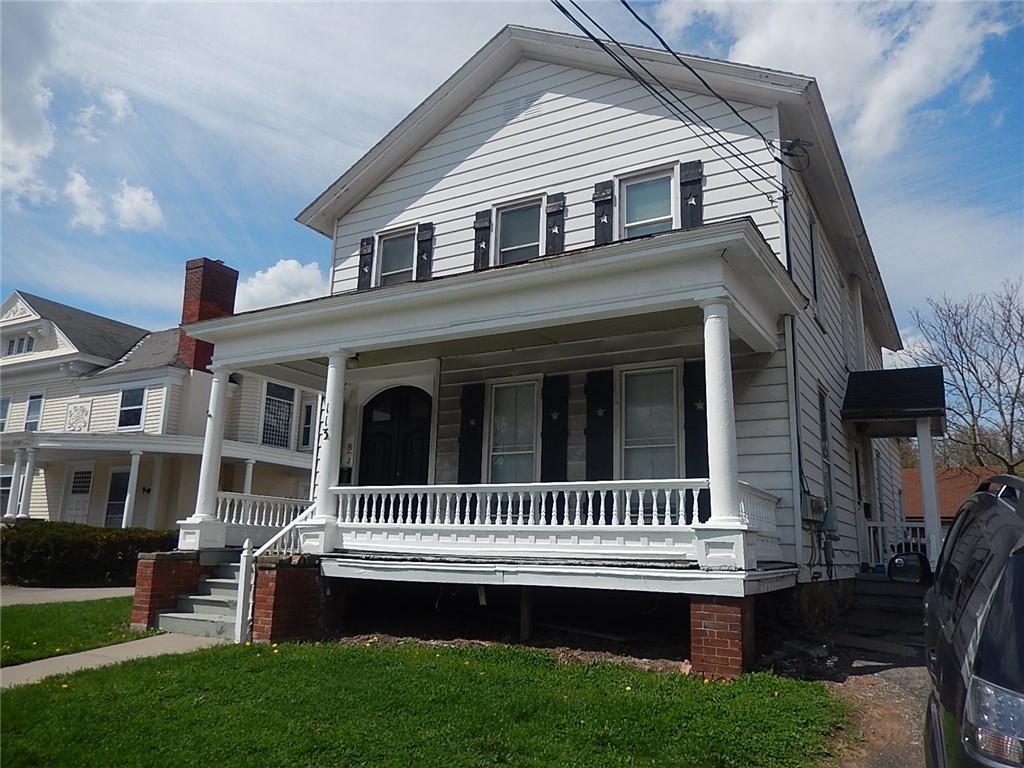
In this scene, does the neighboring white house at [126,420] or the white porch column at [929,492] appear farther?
the neighboring white house at [126,420]

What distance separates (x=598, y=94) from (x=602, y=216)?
6.73 feet

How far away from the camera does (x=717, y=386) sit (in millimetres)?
7555

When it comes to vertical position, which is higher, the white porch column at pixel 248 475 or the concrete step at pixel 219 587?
the white porch column at pixel 248 475

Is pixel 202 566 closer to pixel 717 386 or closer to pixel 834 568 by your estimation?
pixel 717 386

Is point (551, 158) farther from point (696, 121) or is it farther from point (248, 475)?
point (248, 475)

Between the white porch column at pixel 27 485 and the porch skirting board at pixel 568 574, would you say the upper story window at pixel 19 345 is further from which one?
the porch skirting board at pixel 568 574

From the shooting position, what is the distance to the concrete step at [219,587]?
32.6 ft

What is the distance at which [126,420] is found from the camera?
25.0 m

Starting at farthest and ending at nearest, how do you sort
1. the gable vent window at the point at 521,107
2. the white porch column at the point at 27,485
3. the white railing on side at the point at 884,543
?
the white porch column at the point at 27,485, the white railing on side at the point at 884,543, the gable vent window at the point at 521,107

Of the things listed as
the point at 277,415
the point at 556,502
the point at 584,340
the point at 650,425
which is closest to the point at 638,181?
the point at 584,340

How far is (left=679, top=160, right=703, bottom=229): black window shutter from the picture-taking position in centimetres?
1027

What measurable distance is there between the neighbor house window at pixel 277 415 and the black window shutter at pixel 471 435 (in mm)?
16153

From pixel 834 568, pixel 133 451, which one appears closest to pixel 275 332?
pixel 834 568

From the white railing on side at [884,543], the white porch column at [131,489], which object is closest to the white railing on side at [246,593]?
the white railing on side at [884,543]
